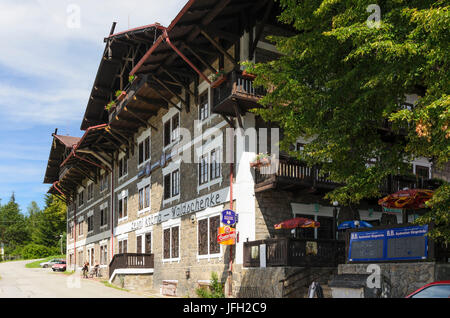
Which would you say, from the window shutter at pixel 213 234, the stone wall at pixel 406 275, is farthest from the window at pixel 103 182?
the stone wall at pixel 406 275

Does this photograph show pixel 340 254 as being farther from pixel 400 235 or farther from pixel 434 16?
pixel 434 16

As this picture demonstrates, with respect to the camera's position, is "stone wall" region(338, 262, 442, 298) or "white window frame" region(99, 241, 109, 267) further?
"white window frame" region(99, 241, 109, 267)

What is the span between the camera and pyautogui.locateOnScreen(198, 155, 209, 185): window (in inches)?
899

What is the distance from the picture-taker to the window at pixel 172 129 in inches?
1019

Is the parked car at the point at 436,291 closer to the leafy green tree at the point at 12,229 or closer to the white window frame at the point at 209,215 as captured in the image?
the white window frame at the point at 209,215

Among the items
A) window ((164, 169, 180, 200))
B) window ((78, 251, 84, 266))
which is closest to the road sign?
window ((164, 169, 180, 200))

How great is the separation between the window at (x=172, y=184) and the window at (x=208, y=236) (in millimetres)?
3236

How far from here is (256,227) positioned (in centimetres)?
1936

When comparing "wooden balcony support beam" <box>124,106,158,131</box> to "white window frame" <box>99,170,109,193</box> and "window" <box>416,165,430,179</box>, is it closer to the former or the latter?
"white window frame" <box>99,170,109,193</box>

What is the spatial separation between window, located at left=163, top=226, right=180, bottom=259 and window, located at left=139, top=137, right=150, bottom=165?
5315 mm

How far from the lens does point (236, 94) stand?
18.8 metres

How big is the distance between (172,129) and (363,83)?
611 inches

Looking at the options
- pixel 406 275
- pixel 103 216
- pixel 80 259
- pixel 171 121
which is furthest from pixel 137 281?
pixel 80 259
